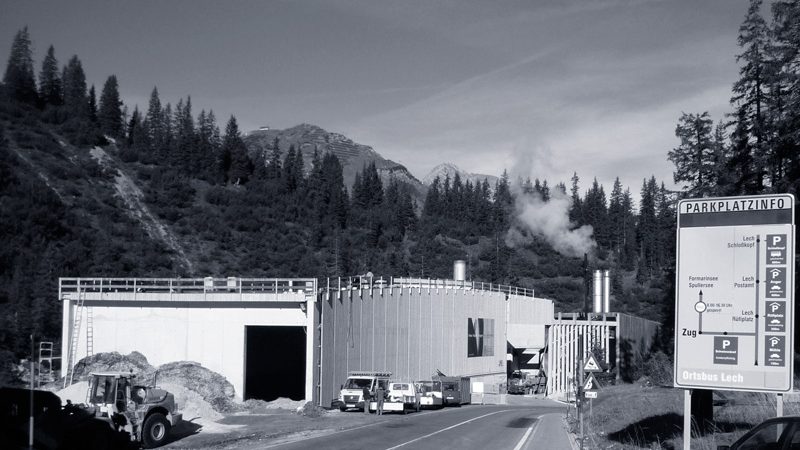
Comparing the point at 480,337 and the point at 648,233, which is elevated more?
the point at 648,233

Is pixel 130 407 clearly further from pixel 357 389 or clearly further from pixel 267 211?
pixel 267 211

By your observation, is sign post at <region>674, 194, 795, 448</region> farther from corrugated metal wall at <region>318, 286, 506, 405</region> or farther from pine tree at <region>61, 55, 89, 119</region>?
pine tree at <region>61, 55, 89, 119</region>

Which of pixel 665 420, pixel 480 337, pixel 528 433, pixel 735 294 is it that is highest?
pixel 735 294

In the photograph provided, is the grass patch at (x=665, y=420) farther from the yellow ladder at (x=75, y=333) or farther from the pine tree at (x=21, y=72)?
the pine tree at (x=21, y=72)

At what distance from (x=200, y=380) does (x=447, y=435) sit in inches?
534

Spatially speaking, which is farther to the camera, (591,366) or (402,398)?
(402,398)

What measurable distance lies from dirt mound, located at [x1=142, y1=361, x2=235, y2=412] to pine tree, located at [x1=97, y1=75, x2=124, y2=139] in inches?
4392

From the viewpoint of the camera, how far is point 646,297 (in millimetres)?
133625

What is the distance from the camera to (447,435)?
91.7 ft

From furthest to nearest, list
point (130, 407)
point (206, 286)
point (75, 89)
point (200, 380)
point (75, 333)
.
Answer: point (75, 89) → point (75, 333) → point (206, 286) → point (200, 380) → point (130, 407)

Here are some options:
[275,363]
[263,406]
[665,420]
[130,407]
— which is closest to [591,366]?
[665,420]

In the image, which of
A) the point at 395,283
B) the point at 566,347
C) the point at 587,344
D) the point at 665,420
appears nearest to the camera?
the point at 665,420

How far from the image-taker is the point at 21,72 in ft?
453

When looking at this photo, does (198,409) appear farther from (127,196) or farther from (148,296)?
(127,196)
